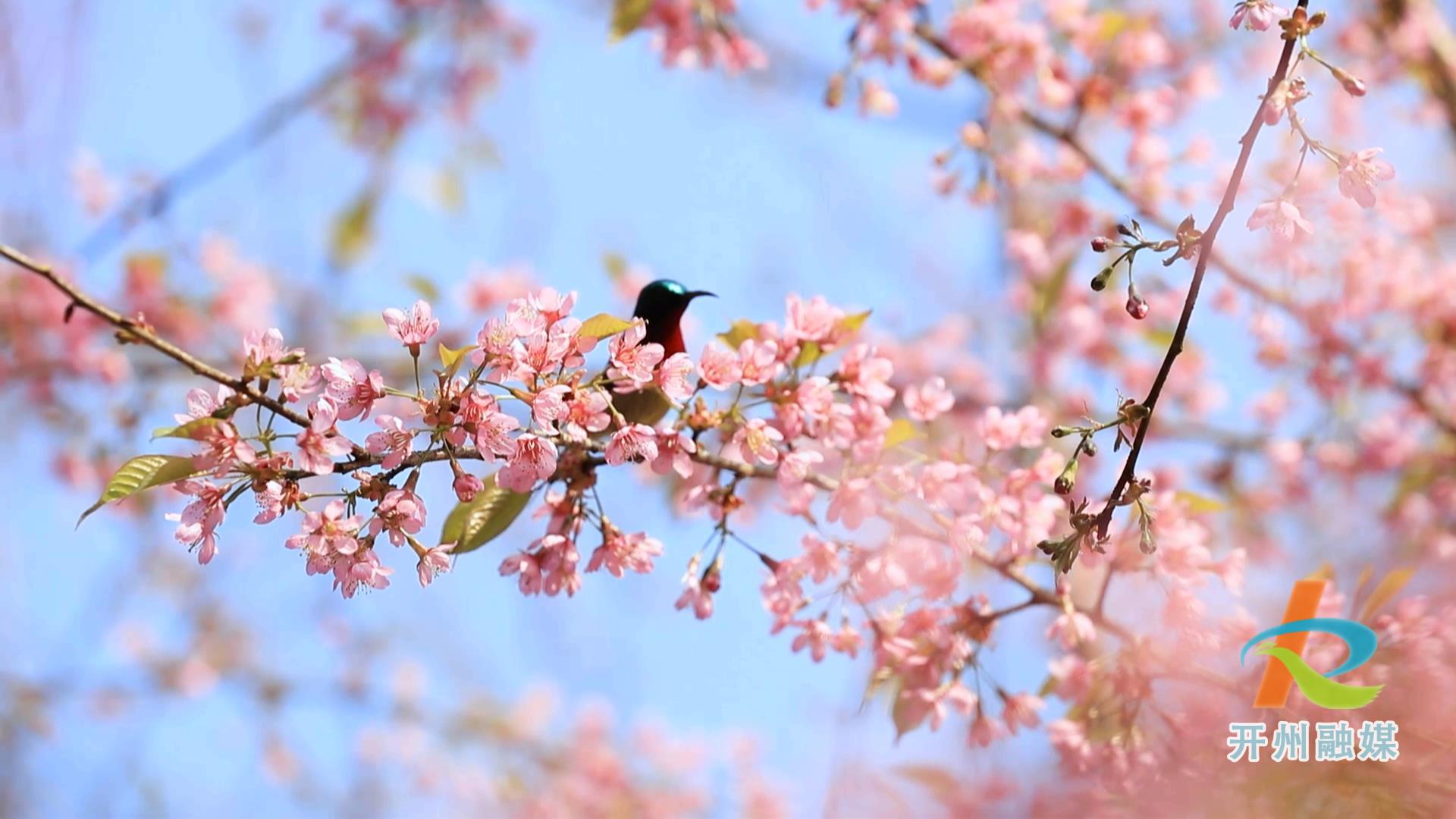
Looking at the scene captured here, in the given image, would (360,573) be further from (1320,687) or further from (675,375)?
(1320,687)

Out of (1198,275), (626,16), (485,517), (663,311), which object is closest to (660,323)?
(663,311)

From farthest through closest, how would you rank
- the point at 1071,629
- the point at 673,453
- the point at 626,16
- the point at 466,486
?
the point at 626,16 < the point at 1071,629 < the point at 673,453 < the point at 466,486

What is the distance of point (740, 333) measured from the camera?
1.59 metres

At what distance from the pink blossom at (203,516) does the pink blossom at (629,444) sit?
1.46 ft

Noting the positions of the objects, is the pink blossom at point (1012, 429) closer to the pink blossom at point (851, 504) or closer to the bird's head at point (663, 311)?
the pink blossom at point (851, 504)

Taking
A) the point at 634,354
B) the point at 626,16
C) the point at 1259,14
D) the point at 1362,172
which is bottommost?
the point at 634,354

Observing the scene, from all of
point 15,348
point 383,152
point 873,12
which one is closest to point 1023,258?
point 873,12

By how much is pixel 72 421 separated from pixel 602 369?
2576 millimetres

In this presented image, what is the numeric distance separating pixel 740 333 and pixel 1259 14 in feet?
2.52

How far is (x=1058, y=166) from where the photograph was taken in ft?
9.81

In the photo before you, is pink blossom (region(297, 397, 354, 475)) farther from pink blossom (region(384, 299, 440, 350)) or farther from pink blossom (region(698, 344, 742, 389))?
pink blossom (region(698, 344, 742, 389))

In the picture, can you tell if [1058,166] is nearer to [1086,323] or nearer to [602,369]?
[1086,323]

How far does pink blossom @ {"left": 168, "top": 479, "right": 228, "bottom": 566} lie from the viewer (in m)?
1.23

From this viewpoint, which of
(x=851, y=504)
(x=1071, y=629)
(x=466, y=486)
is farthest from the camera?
(x=1071, y=629)
